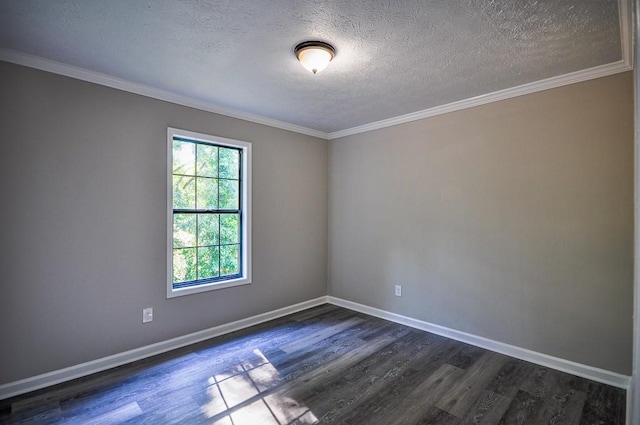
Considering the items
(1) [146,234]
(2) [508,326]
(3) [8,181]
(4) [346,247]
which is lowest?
(2) [508,326]

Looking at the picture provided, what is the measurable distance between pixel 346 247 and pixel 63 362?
323cm

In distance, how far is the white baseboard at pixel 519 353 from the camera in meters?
2.53

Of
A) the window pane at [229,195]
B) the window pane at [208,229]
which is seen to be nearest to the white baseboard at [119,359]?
the window pane at [208,229]

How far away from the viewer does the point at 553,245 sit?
2.81m

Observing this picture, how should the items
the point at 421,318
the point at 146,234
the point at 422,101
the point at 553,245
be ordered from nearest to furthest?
the point at 553,245 → the point at 146,234 → the point at 422,101 → the point at 421,318

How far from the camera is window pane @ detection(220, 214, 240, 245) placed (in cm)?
364

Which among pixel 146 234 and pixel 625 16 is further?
pixel 146 234

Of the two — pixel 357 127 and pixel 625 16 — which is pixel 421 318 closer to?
pixel 357 127

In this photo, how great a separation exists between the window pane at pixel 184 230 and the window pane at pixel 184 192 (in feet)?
0.38

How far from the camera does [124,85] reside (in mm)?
2855

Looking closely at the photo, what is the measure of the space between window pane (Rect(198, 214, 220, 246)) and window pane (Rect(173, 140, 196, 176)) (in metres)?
0.50

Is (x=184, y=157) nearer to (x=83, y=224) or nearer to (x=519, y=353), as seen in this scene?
(x=83, y=224)

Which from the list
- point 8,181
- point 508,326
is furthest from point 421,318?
point 8,181

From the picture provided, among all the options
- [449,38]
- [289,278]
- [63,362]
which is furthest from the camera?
[289,278]
